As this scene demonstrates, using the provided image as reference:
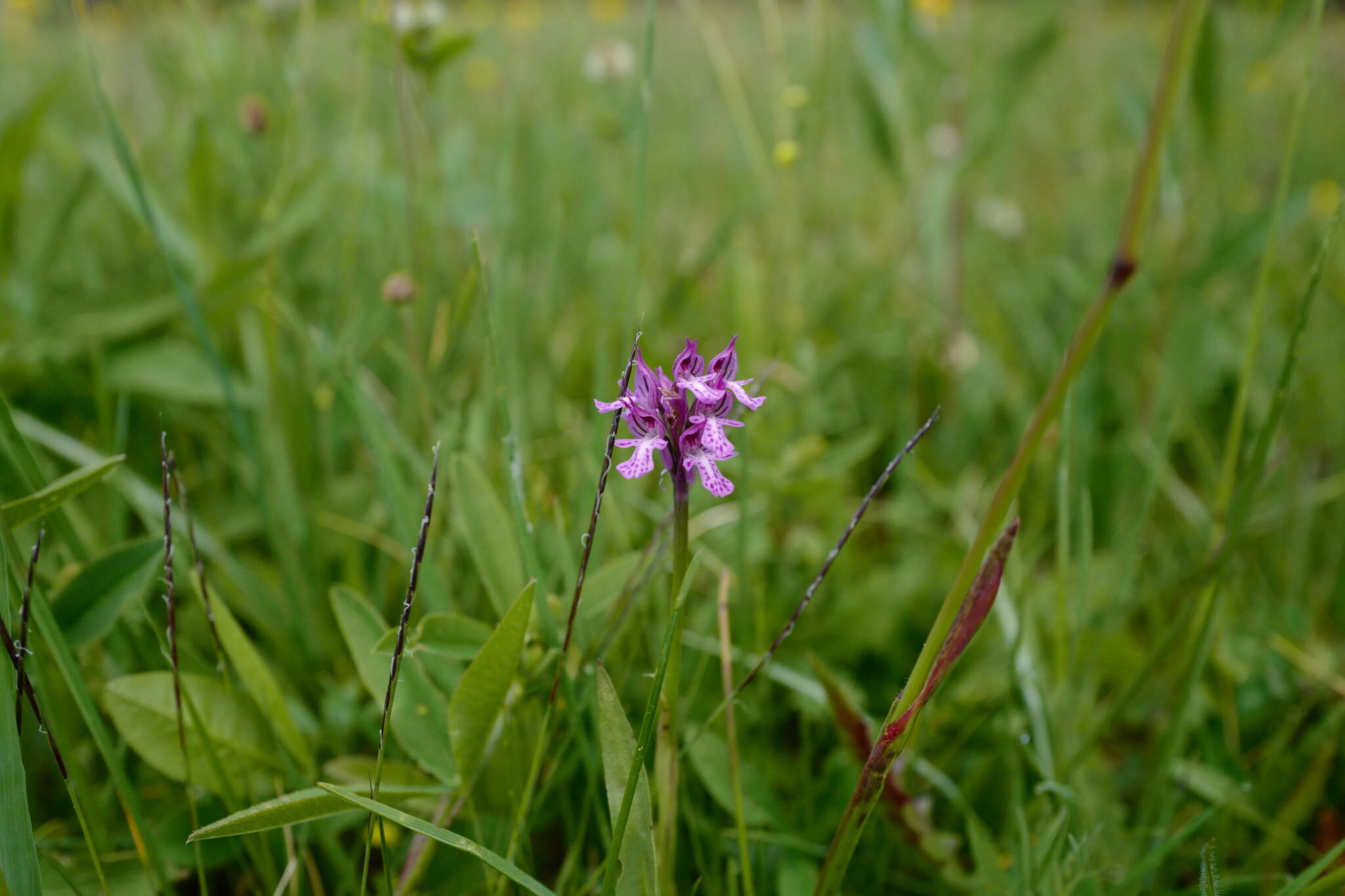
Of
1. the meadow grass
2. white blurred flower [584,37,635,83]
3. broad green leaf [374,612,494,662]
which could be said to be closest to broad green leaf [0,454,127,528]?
the meadow grass

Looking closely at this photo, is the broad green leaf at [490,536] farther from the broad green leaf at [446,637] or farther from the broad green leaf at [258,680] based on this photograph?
the broad green leaf at [258,680]

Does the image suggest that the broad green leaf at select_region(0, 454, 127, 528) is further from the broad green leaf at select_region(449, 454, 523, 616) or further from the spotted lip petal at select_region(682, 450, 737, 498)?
the spotted lip petal at select_region(682, 450, 737, 498)

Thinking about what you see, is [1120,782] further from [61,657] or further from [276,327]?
[276,327]

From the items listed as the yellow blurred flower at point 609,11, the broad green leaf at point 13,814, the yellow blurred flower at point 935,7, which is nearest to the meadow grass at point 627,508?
the broad green leaf at point 13,814

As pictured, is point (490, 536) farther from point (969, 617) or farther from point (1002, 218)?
point (1002, 218)

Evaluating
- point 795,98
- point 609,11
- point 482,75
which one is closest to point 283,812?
point 795,98

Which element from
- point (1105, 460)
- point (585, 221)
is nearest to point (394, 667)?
point (1105, 460)
